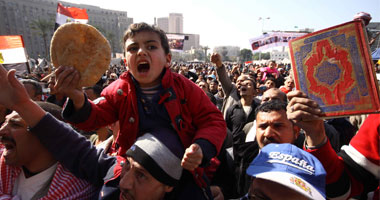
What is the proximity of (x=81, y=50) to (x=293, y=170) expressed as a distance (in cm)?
164

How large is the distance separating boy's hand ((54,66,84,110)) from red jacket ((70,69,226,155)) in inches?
6.4

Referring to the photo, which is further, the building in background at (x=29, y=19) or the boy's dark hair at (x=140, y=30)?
the building in background at (x=29, y=19)

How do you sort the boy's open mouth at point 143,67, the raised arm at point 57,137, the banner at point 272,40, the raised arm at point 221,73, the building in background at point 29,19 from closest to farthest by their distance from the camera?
the raised arm at point 57,137 → the boy's open mouth at point 143,67 → the raised arm at point 221,73 → the banner at point 272,40 → the building in background at point 29,19

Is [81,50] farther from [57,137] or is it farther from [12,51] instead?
[12,51]

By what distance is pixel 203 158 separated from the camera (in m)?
1.38

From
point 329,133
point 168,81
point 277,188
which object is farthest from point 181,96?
point 329,133

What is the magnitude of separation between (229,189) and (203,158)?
131 centimetres

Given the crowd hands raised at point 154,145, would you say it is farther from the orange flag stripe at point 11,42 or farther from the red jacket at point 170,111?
the orange flag stripe at point 11,42

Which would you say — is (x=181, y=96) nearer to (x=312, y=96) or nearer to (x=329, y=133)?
(x=312, y=96)

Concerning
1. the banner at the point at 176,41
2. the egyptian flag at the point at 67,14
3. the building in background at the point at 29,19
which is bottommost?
the egyptian flag at the point at 67,14

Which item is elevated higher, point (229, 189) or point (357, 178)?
point (357, 178)

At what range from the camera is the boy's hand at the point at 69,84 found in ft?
4.56

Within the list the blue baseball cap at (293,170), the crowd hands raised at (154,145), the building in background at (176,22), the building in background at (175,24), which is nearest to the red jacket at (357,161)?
the crowd hands raised at (154,145)

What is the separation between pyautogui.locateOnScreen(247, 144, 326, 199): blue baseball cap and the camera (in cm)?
121
